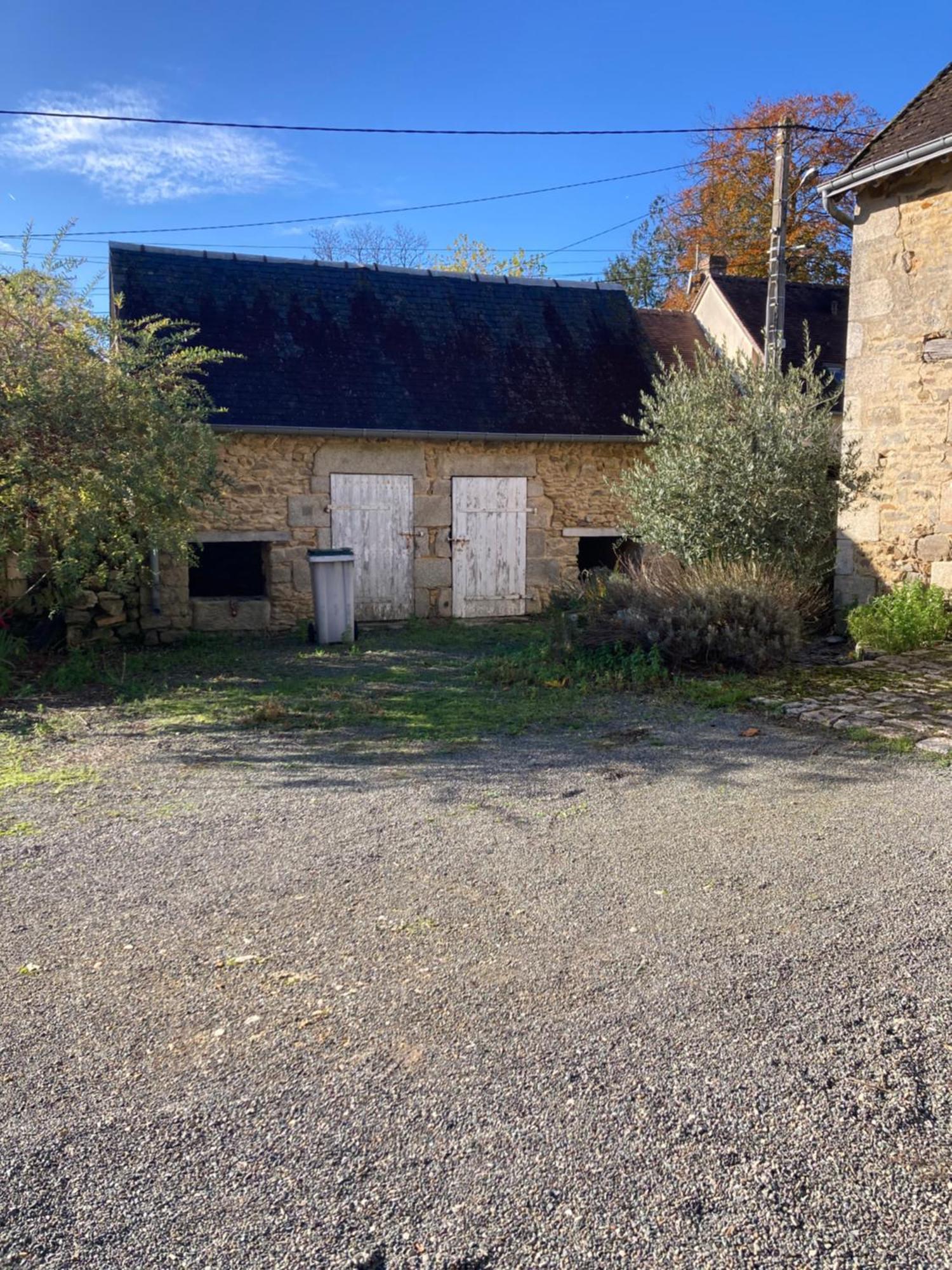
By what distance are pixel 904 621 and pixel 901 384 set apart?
252cm

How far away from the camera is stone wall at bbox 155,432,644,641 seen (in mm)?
11344

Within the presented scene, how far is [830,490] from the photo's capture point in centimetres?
957

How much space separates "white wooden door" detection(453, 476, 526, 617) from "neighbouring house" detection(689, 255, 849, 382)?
4.98m

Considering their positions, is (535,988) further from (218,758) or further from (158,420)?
(158,420)

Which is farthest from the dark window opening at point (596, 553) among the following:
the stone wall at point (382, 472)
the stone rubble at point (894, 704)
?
the stone rubble at point (894, 704)

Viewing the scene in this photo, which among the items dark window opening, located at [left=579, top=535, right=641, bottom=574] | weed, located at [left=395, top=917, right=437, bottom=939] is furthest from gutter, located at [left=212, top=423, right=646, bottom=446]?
weed, located at [left=395, top=917, right=437, bottom=939]

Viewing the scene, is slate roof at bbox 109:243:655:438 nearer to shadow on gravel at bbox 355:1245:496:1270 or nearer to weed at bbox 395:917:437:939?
weed at bbox 395:917:437:939

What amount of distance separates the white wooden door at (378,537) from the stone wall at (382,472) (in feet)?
0.36

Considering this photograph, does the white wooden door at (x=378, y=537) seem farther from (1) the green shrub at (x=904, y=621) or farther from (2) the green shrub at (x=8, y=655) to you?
(1) the green shrub at (x=904, y=621)

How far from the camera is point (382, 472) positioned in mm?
12023

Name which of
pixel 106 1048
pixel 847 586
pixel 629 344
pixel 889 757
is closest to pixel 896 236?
pixel 847 586

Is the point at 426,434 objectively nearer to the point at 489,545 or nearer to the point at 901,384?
the point at 489,545

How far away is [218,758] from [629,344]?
1014 cm

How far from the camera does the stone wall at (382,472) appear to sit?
11.3 m
